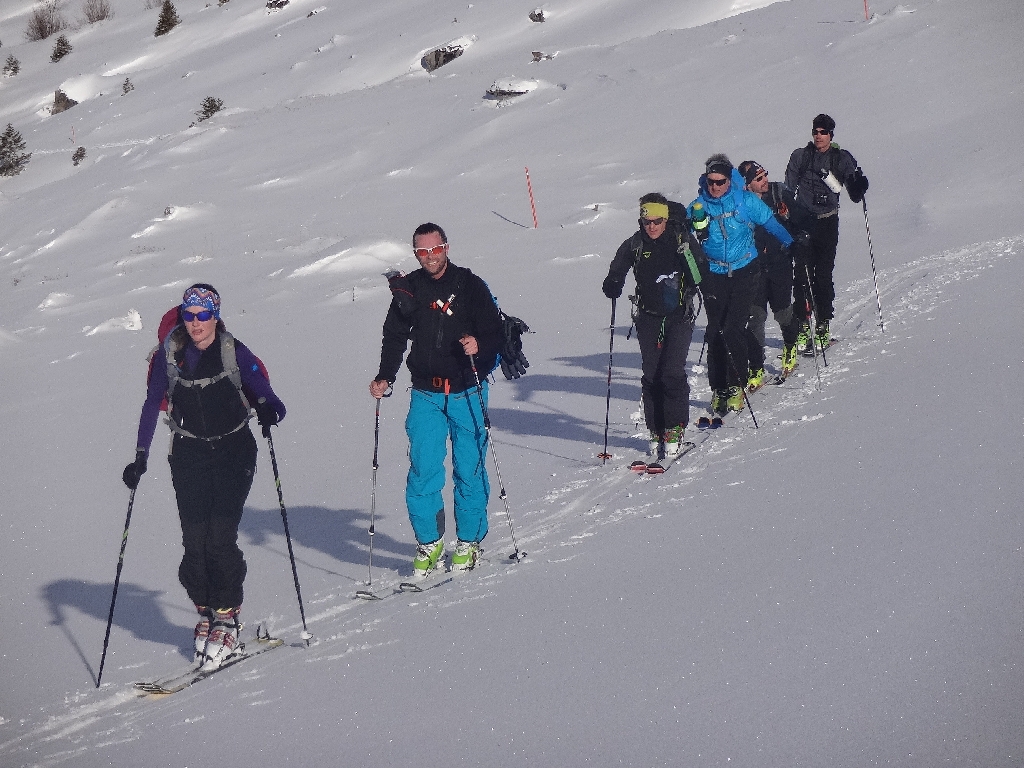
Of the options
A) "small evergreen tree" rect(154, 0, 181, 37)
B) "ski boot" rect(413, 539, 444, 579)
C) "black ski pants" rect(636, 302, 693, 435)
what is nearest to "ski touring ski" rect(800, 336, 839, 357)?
"black ski pants" rect(636, 302, 693, 435)

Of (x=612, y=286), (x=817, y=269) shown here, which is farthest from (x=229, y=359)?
(x=817, y=269)

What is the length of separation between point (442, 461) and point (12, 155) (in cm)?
3940

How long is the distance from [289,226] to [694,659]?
66.1 ft

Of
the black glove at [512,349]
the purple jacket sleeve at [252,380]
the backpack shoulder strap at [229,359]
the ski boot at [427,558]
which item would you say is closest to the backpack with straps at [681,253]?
the black glove at [512,349]

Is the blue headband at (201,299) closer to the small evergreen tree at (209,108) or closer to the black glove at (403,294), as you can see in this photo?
the black glove at (403,294)

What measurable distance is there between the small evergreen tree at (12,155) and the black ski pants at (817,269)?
36.1 metres

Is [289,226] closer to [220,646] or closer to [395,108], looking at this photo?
[395,108]

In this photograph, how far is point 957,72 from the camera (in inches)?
912

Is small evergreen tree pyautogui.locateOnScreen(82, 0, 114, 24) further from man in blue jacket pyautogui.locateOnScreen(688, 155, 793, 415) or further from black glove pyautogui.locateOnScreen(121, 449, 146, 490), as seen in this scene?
black glove pyautogui.locateOnScreen(121, 449, 146, 490)

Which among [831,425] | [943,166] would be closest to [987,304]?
[831,425]

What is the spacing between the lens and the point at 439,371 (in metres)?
6.68

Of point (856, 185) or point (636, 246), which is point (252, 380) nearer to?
point (636, 246)

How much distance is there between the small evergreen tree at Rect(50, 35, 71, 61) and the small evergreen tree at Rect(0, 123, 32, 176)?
61.9 feet

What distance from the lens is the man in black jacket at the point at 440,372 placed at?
6609 millimetres
